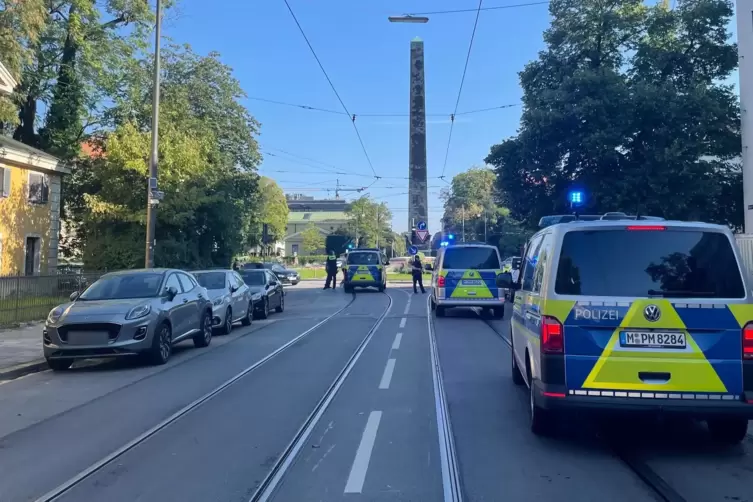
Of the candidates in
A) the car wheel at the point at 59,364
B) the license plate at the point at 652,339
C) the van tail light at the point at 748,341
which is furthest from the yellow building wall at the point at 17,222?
the van tail light at the point at 748,341

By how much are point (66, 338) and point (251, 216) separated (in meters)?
30.1

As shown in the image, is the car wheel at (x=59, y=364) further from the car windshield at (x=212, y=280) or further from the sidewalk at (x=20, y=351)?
the car windshield at (x=212, y=280)

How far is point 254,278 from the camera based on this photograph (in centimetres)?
2047

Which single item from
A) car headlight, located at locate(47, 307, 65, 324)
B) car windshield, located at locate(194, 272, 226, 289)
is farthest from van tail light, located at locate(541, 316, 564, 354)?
car windshield, located at locate(194, 272, 226, 289)

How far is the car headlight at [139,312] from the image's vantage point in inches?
420

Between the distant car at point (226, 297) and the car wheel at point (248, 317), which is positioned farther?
the car wheel at point (248, 317)

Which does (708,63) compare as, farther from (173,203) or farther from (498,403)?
(498,403)

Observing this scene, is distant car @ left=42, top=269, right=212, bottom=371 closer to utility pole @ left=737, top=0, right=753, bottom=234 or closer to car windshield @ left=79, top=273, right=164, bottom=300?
car windshield @ left=79, top=273, right=164, bottom=300

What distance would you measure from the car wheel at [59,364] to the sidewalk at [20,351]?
1.39 feet

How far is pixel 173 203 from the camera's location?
84.0 feet

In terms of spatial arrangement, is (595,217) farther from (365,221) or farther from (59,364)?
(365,221)

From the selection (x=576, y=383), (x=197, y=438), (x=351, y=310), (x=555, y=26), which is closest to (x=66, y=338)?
(x=197, y=438)

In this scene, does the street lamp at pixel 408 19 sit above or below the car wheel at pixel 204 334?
above

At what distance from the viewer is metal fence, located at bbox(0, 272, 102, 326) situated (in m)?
16.5
